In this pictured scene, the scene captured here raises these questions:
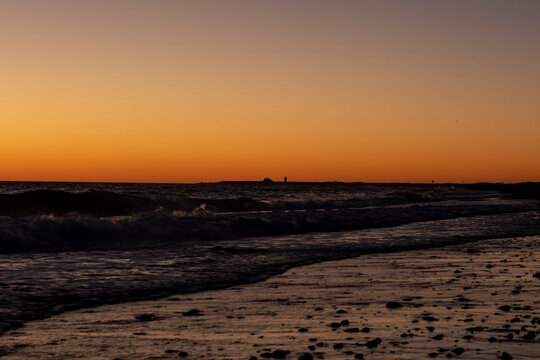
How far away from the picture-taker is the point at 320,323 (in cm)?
666

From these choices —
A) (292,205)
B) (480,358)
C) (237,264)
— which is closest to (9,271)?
(237,264)

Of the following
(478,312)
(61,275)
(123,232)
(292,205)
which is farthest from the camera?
(292,205)

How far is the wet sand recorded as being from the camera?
18.1 feet

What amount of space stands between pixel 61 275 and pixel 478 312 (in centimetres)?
699

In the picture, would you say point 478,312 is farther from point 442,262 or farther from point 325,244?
point 325,244

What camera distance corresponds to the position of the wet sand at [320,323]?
18.1 ft

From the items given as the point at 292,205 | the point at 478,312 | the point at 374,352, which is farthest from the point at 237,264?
the point at 292,205

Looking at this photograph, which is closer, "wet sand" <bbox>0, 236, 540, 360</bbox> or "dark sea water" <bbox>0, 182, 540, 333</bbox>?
"wet sand" <bbox>0, 236, 540, 360</bbox>

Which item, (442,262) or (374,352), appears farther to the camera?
(442,262)

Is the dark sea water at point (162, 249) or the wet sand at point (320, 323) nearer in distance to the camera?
the wet sand at point (320, 323)

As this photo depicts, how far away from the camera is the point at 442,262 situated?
1232 centimetres

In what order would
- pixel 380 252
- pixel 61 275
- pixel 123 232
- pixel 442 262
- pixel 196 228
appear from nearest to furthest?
pixel 61 275
pixel 442 262
pixel 380 252
pixel 123 232
pixel 196 228

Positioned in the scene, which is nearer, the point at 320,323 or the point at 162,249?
the point at 320,323

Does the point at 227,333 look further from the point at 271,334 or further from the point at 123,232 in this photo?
the point at 123,232
